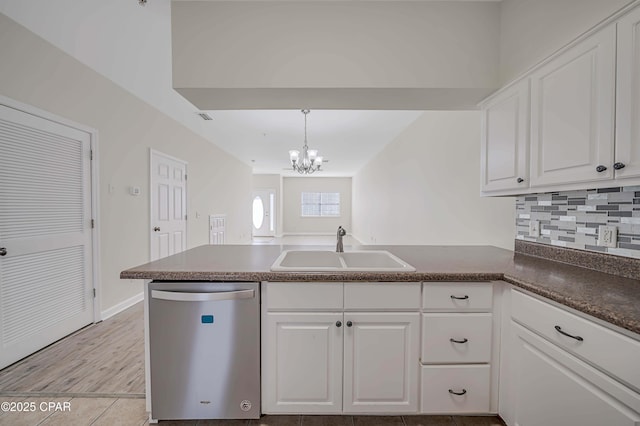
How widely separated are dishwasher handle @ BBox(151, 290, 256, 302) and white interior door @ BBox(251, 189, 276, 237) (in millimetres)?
9658

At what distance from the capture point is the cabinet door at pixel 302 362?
1.44 m

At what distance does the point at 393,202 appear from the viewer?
544 centimetres

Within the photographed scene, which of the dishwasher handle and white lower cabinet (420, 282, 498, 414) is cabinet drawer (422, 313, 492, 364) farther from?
the dishwasher handle

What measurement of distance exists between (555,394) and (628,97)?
1255 mm

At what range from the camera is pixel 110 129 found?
296 centimetres

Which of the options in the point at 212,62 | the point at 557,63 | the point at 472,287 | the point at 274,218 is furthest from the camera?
the point at 274,218

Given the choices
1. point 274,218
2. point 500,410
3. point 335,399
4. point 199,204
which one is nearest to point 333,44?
point 335,399

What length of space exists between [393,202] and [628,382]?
471 centimetres

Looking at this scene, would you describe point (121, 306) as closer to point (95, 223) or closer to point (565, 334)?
point (95, 223)

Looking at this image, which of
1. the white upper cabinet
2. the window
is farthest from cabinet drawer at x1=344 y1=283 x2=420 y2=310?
the window

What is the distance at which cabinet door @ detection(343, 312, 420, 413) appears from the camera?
4.71 feet

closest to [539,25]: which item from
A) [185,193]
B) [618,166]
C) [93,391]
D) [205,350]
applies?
[618,166]

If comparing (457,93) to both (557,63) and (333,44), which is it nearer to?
(557,63)

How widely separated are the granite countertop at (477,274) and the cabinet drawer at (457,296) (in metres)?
0.05
